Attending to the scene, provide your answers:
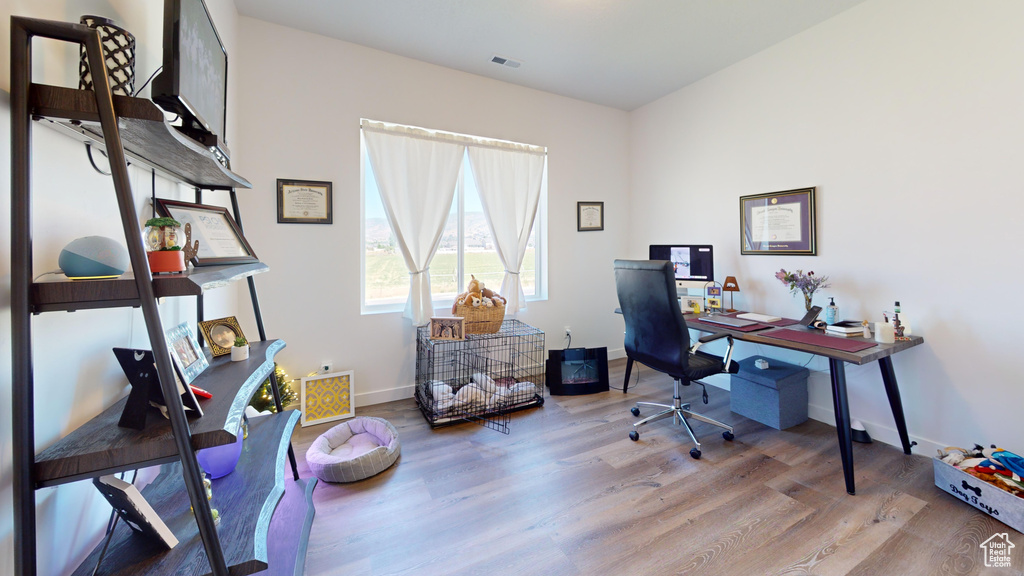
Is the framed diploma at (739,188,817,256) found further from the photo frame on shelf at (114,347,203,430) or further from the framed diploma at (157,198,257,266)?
the photo frame on shelf at (114,347,203,430)

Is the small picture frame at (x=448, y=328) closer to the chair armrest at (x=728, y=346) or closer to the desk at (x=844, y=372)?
the chair armrest at (x=728, y=346)

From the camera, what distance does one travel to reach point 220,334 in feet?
5.27

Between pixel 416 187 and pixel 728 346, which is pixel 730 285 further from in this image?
pixel 416 187

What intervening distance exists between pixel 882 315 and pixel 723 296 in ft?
3.51

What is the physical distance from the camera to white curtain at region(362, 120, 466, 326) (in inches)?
122

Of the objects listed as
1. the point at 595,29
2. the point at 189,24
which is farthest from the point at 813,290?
the point at 189,24

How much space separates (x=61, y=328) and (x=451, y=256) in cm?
270

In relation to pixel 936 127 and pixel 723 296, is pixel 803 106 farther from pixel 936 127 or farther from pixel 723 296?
pixel 723 296

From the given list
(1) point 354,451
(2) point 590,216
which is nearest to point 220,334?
(1) point 354,451

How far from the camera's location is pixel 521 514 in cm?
189

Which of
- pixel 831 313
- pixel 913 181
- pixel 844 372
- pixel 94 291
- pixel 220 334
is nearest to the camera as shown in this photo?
pixel 94 291

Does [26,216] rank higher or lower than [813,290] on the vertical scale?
higher

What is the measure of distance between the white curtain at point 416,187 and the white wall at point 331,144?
128 millimetres

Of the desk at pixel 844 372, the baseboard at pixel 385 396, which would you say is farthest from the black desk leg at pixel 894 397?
the baseboard at pixel 385 396
